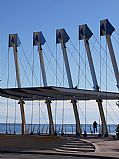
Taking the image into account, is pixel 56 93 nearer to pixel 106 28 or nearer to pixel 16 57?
pixel 106 28

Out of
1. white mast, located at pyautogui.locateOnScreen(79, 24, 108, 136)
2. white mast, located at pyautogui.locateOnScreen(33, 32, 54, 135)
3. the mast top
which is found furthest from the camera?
white mast, located at pyautogui.locateOnScreen(33, 32, 54, 135)

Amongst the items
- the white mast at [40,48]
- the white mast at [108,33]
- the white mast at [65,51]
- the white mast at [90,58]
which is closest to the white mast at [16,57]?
the white mast at [40,48]

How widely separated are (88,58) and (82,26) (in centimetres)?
341

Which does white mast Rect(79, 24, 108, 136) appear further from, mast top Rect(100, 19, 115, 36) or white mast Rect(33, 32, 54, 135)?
white mast Rect(33, 32, 54, 135)

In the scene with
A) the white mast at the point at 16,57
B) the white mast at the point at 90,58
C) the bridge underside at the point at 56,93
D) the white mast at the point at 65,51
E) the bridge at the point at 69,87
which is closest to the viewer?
the bridge underside at the point at 56,93

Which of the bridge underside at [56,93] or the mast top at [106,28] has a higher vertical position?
the mast top at [106,28]

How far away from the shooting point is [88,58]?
44.6 meters

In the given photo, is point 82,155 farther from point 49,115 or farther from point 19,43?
point 19,43

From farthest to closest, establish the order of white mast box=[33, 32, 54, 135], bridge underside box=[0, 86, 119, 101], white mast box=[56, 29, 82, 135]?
white mast box=[33, 32, 54, 135], white mast box=[56, 29, 82, 135], bridge underside box=[0, 86, 119, 101]

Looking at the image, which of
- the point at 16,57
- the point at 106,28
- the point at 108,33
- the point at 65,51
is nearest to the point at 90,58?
the point at 108,33

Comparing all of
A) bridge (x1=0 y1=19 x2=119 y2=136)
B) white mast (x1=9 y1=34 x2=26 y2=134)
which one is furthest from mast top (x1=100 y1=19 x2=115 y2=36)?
white mast (x1=9 y1=34 x2=26 y2=134)

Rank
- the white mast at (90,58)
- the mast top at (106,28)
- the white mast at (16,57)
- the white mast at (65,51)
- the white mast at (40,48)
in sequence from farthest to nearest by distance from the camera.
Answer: the white mast at (16,57), the white mast at (40,48), the white mast at (65,51), the mast top at (106,28), the white mast at (90,58)

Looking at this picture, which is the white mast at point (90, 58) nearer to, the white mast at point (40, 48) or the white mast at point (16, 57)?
the white mast at point (40, 48)

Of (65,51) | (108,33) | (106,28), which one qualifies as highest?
(106,28)
